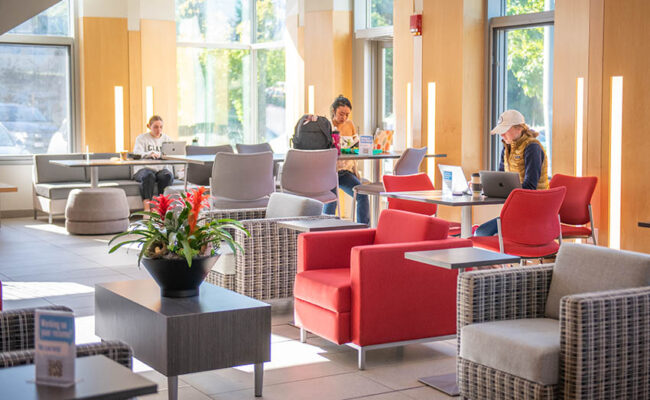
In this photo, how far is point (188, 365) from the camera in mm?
4113

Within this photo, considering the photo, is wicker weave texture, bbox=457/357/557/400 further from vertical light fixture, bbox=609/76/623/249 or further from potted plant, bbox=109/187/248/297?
vertical light fixture, bbox=609/76/623/249

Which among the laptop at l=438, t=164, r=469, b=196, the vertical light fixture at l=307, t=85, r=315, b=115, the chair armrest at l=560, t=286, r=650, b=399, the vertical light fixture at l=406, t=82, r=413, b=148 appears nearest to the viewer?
the chair armrest at l=560, t=286, r=650, b=399

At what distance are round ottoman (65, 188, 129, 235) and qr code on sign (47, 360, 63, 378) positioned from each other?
7987 mm

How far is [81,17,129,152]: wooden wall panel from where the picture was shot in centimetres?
1233

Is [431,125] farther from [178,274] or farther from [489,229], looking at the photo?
[178,274]

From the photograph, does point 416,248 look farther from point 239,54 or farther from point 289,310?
point 239,54

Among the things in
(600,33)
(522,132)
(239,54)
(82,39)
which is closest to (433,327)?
(522,132)

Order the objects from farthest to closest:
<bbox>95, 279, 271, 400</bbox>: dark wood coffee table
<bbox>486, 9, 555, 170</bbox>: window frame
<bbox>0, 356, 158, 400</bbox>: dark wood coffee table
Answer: <bbox>486, 9, 555, 170</bbox>: window frame → <bbox>95, 279, 271, 400</bbox>: dark wood coffee table → <bbox>0, 356, 158, 400</bbox>: dark wood coffee table

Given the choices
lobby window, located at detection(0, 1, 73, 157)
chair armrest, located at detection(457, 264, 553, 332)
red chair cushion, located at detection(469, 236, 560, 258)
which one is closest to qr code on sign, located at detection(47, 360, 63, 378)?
chair armrest, located at detection(457, 264, 553, 332)

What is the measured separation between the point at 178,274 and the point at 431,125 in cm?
586

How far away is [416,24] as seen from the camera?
9.77m

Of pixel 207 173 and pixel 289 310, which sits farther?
pixel 207 173

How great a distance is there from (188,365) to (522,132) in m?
3.69

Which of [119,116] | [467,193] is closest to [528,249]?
[467,193]
